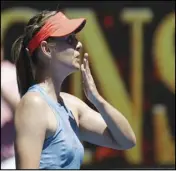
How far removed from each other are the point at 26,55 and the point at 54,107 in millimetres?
327

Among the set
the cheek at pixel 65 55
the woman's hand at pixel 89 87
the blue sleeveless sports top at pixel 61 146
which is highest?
the cheek at pixel 65 55

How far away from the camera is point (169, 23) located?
764 centimetres

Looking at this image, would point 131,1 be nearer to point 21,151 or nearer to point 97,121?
point 97,121

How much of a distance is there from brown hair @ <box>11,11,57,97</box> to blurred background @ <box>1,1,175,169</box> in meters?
3.85

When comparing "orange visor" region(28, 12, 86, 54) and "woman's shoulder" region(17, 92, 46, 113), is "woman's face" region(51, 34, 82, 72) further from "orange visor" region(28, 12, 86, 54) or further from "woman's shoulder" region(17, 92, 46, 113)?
"woman's shoulder" region(17, 92, 46, 113)

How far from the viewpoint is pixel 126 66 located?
302 inches

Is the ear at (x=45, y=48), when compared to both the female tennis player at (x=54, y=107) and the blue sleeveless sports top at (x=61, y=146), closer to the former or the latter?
the female tennis player at (x=54, y=107)

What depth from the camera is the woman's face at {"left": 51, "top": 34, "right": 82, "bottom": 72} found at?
358cm

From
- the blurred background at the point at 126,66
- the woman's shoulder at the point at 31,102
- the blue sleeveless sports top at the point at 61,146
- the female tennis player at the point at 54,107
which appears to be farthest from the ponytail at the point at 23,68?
the blurred background at the point at 126,66

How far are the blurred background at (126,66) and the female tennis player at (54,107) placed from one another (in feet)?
Answer: 12.3

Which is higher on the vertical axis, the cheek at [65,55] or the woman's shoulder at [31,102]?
the cheek at [65,55]

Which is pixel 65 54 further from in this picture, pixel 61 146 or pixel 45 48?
pixel 61 146

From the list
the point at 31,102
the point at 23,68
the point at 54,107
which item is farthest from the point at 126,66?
the point at 31,102

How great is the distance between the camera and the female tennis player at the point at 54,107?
3318 mm
